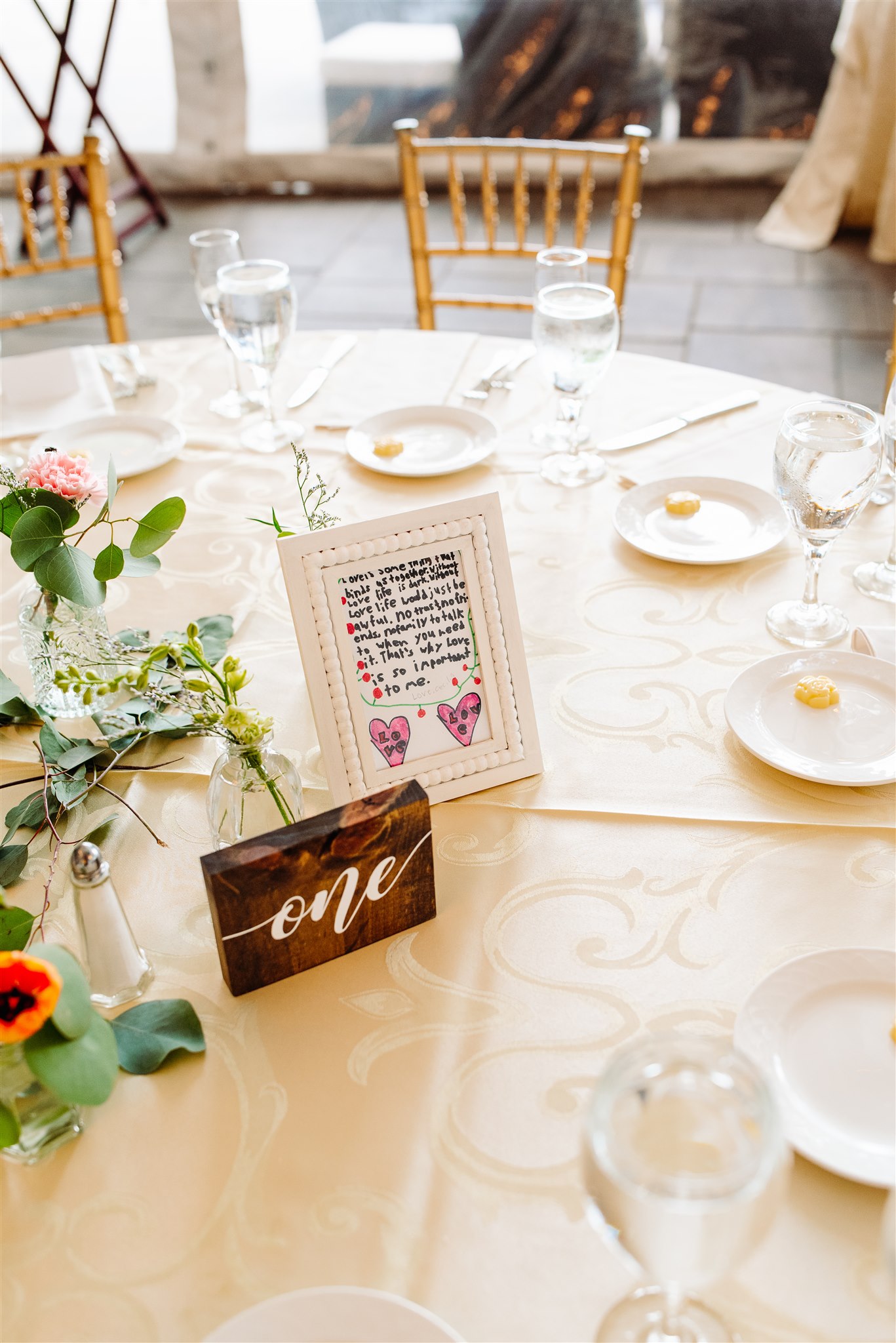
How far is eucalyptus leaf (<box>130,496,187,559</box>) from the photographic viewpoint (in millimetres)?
934

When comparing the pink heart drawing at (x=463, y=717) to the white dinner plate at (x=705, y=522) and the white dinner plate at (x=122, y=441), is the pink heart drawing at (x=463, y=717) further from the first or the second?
the white dinner plate at (x=122, y=441)

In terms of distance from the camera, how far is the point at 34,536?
0.92 m

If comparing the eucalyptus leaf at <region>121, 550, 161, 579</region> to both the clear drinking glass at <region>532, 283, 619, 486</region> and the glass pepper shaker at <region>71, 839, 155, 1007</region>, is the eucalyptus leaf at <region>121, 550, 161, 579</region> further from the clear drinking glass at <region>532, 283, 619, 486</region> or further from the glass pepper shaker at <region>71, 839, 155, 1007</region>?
the clear drinking glass at <region>532, 283, 619, 486</region>

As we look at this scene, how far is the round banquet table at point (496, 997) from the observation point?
1.94ft

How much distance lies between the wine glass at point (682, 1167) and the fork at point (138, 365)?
1343 millimetres

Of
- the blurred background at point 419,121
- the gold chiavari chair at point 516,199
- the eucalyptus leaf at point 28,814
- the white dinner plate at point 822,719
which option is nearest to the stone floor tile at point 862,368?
the blurred background at point 419,121

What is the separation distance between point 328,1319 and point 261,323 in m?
1.17

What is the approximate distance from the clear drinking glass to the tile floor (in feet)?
6.84

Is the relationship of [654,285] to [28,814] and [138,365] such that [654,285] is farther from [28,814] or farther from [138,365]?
[28,814]

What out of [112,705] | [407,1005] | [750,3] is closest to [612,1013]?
[407,1005]

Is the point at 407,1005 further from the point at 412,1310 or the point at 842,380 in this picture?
the point at 842,380

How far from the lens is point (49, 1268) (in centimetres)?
60

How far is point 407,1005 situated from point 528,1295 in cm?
20

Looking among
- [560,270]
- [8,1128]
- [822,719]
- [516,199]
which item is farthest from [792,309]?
[8,1128]
